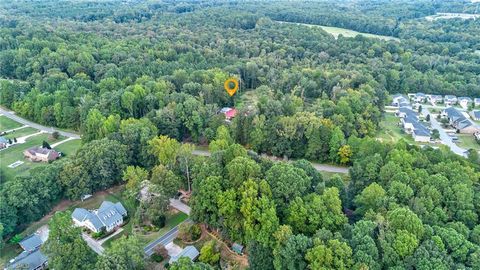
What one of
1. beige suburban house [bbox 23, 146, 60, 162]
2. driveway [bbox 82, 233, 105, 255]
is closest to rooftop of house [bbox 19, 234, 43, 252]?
driveway [bbox 82, 233, 105, 255]

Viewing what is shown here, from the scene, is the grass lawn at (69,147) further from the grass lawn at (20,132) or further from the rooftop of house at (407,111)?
the rooftop of house at (407,111)

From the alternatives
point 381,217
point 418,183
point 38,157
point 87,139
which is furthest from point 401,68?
point 38,157

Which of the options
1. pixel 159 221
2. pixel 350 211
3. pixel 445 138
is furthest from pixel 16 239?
pixel 445 138

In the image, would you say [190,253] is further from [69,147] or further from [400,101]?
[400,101]

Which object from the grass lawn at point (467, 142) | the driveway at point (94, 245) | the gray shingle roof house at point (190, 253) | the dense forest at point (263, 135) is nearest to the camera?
the dense forest at point (263, 135)

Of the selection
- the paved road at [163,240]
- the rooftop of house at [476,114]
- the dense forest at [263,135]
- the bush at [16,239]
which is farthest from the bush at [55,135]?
the rooftop of house at [476,114]

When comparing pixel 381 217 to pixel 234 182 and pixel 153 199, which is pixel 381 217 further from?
pixel 153 199
